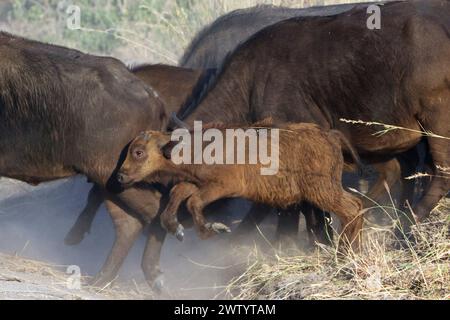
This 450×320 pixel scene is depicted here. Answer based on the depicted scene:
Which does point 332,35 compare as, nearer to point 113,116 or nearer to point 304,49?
point 304,49

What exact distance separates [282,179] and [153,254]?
4.76 feet

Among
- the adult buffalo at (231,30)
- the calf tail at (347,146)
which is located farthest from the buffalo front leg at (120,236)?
the adult buffalo at (231,30)

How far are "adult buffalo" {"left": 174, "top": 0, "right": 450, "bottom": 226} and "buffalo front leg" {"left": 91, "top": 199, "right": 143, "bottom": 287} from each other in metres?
1.14

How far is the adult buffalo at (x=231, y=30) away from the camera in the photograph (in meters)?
12.2

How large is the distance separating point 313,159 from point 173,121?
1256 mm

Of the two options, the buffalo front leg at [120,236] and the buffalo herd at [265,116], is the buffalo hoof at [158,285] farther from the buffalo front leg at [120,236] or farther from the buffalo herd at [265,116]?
the buffalo front leg at [120,236]

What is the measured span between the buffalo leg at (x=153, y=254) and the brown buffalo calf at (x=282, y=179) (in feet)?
2.37

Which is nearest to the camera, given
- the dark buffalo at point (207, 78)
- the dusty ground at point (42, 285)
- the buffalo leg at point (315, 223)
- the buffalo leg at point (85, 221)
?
the dusty ground at point (42, 285)

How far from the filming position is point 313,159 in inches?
355

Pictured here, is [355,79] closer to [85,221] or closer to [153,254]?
[153,254]

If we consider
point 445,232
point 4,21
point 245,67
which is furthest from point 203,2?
point 445,232

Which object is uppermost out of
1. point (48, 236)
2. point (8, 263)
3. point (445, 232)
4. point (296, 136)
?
point (296, 136)

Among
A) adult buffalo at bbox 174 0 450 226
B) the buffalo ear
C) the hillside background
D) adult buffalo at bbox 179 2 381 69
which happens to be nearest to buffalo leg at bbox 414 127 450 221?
adult buffalo at bbox 174 0 450 226

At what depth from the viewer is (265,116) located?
32.6 ft
